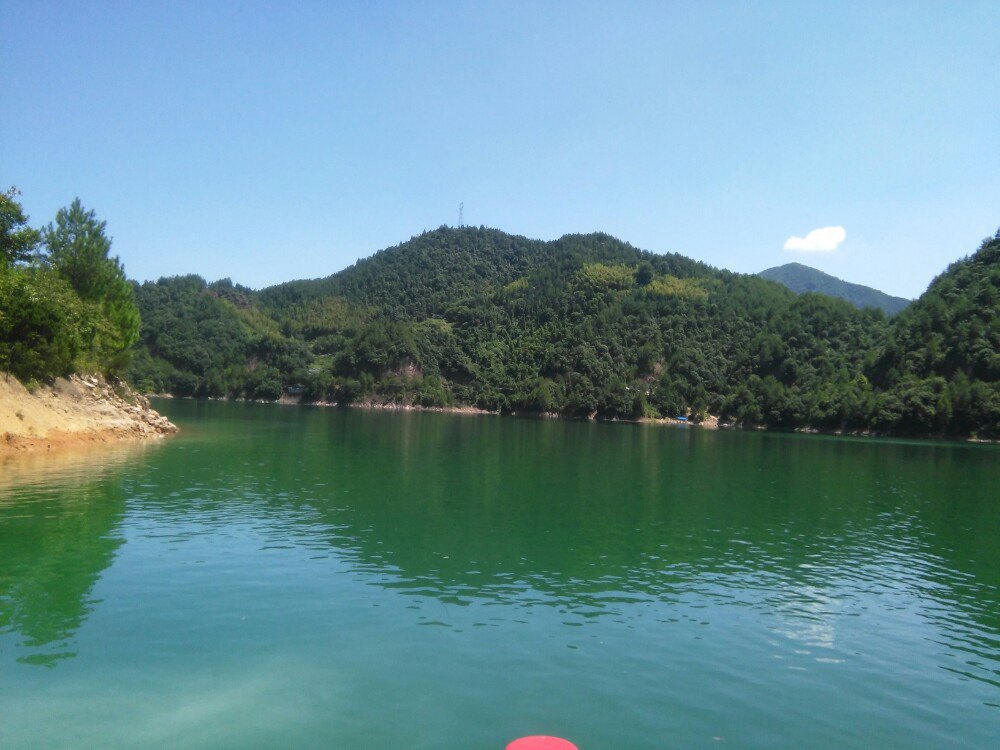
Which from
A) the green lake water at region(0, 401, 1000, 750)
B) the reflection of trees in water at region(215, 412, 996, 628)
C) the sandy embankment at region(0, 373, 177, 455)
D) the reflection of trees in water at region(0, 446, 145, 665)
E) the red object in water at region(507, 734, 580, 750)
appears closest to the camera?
the red object in water at region(507, 734, 580, 750)

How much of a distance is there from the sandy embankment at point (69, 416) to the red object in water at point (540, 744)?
3869 centimetres

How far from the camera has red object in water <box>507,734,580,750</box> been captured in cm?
928

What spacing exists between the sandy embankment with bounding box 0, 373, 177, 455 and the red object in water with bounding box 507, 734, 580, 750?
38.7 metres

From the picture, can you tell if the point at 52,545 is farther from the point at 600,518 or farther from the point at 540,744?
the point at 600,518

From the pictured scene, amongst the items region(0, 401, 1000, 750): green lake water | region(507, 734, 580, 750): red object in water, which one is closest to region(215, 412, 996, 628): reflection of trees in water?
region(0, 401, 1000, 750): green lake water

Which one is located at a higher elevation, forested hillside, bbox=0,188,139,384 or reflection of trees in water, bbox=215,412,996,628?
forested hillside, bbox=0,188,139,384

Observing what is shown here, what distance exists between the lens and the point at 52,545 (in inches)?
792

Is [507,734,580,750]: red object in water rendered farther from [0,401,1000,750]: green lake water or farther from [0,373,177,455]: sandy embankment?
[0,373,177,455]: sandy embankment

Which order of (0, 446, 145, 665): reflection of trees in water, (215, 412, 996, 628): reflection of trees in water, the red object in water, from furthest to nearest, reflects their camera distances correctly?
1. (215, 412, 996, 628): reflection of trees in water
2. (0, 446, 145, 665): reflection of trees in water
3. the red object in water

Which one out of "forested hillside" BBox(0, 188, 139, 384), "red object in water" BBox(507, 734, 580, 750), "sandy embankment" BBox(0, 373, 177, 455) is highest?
"forested hillside" BBox(0, 188, 139, 384)

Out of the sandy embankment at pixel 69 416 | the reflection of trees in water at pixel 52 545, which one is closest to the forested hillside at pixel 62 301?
the sandy embankment at pixel 69 416

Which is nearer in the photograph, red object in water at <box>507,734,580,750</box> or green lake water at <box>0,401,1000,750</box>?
red object in water at <box>507,734,580,750</box>

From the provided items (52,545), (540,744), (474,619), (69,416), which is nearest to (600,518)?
(474,619)

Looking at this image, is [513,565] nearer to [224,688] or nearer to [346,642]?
[346,642]
